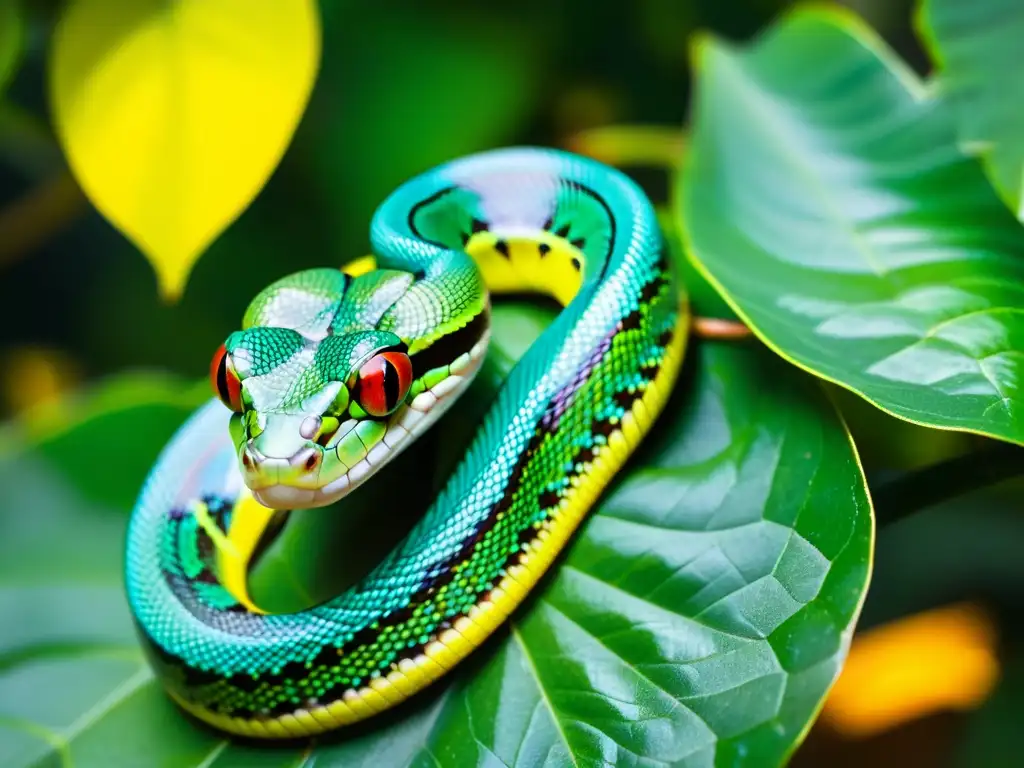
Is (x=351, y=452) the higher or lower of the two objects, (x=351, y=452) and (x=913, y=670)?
the higher

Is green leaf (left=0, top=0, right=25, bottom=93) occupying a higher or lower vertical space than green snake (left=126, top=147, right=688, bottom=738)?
higher

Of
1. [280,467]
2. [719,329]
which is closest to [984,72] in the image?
[719,329]

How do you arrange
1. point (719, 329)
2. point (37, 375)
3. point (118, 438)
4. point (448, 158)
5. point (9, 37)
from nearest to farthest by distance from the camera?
point (719, 329), point (9, 37), point (118, 438), point (448, 158), point (37, 375)

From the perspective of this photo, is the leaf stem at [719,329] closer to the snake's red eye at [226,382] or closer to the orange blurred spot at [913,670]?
the snake's red eye at [226,382]

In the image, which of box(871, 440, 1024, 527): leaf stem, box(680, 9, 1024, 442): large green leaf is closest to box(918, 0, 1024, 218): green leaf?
box(680, 9, 1024, 442): large green leaf

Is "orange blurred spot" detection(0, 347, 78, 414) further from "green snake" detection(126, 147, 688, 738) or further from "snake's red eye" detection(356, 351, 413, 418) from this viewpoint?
"snake's red eye" detection(356, 351, 413, 418)

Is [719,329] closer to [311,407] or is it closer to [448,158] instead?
[311,407]
